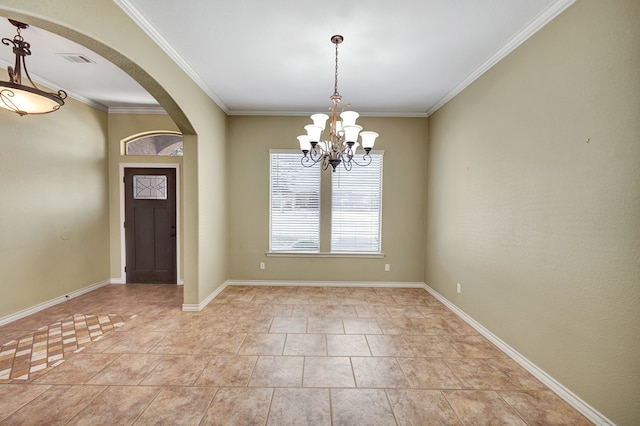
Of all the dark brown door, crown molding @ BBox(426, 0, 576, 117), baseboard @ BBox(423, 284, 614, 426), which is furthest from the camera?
the dark brown door

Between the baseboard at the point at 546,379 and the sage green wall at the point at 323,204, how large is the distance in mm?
1665

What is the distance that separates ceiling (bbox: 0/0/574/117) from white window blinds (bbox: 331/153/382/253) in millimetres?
1196

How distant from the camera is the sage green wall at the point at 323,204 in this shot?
496cm

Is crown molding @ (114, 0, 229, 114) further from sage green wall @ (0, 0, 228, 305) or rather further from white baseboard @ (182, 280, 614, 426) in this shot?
white baseboard @ (182, 280, 614, 426)

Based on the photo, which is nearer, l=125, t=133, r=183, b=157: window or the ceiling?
the ceiling

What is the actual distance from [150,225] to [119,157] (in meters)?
1.31

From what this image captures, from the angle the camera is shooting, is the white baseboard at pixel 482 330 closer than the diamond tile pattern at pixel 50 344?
Yes

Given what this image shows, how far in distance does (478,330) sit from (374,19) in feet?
11.2

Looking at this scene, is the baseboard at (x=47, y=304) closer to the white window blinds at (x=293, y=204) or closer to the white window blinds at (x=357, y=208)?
the white window blinds at (x=293, y=204)

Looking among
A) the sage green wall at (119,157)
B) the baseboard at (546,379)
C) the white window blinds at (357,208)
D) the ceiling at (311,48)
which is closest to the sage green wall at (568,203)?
the baseboard at (546,379)

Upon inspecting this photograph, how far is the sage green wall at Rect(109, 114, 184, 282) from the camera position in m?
5.00

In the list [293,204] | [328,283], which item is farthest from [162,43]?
[328,283]

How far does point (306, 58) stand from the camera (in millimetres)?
3127

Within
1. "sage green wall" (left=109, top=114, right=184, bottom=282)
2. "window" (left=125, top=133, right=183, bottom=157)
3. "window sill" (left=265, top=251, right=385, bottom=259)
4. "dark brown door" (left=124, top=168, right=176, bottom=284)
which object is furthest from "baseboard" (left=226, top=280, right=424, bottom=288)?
"window" (left=125, top=133, right=183, bottom=157)
